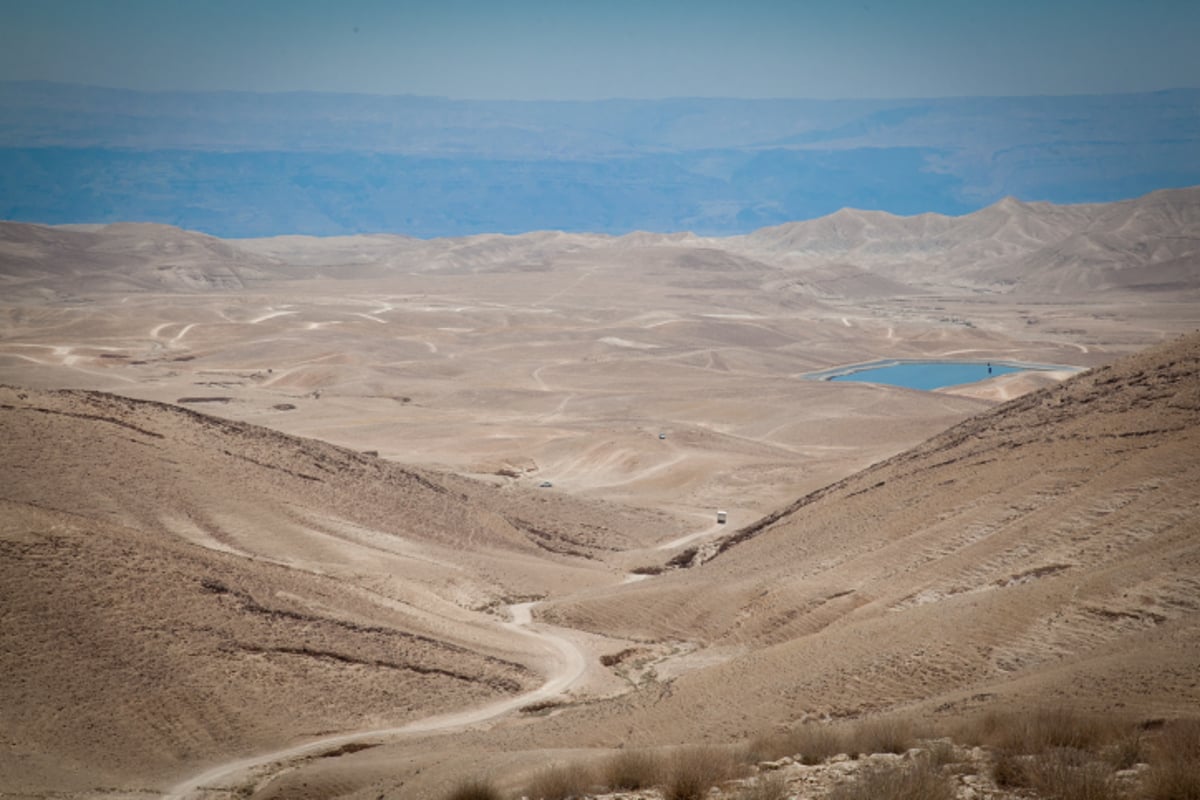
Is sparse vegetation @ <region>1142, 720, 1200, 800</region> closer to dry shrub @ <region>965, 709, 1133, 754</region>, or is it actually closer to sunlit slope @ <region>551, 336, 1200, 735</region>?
dry shrub @ <region>965, 709, 1133, 754</region>

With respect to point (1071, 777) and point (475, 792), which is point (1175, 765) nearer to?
point (1071, 777)

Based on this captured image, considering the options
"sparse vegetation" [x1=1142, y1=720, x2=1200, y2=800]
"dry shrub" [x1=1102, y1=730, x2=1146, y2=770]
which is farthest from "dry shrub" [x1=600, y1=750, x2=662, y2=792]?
"sparse vegetation" [x1=1142, y1=720, x2=1200, y2=800]

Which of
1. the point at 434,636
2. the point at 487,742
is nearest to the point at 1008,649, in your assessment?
the point at 487,742

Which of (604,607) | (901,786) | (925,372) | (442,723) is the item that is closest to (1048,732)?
(901,786)

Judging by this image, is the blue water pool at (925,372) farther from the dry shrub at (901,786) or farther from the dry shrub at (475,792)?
the dry shrub at (901,786)

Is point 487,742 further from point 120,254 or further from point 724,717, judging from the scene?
point 120,254

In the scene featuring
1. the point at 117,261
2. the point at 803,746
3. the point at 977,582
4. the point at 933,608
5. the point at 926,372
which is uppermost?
the point at 117,261
